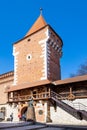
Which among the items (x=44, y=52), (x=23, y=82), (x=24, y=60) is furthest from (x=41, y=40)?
(x=23, y=82)

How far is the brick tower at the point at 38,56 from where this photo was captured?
20062mm

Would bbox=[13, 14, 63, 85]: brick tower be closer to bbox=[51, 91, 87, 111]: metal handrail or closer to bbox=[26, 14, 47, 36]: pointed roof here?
bbox=[26, 14, 47, 36]: pointed roof

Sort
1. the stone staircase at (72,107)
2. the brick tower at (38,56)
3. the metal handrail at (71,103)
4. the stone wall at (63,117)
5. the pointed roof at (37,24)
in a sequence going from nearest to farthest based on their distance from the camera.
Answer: the stone staircase at (72,107) < the stone wall at (63,117) < the metal handrail at (71,103) < the brick tower at (38,56) < the pointed roof at (37,24)

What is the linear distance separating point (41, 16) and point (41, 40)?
6.14m

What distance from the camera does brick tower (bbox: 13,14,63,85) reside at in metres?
20.1

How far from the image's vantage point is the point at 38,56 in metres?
20.7

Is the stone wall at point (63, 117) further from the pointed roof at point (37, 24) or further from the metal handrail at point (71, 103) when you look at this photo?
the pointed roof at point (37, 24)

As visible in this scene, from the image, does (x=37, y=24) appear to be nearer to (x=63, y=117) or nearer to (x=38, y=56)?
(x=38, y=56)

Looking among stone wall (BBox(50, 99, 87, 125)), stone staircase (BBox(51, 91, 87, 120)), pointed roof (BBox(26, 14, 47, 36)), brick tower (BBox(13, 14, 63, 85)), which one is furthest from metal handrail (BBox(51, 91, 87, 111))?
pointed roof (BBox(26, 14, 47, 36))

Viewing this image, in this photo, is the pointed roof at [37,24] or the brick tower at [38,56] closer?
the brick tower at [38,56]

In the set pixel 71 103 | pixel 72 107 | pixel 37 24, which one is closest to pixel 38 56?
pixel 37 24

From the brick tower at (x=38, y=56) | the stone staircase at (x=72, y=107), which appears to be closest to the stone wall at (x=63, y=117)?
the stone staircase at (x=72, y=107)

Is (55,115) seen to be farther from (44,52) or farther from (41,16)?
(41,16)

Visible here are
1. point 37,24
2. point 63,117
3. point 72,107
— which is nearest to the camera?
point 72,107
